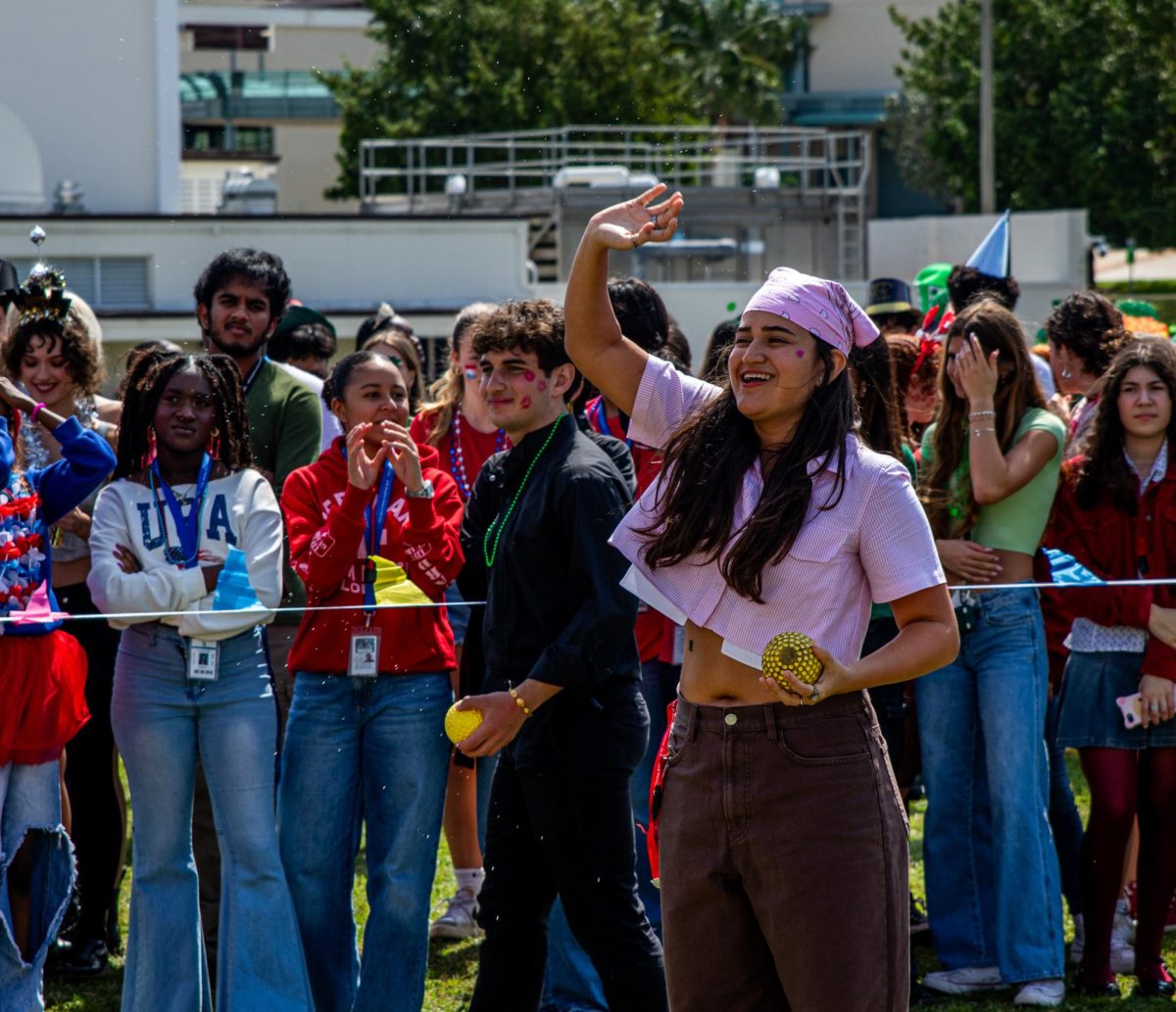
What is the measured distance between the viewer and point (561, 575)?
14.7ft

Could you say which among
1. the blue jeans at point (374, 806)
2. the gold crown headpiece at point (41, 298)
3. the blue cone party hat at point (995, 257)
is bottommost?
the blue jeans at point (374, 806)

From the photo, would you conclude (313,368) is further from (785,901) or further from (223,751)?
(785,901)

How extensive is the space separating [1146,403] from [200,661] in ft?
9.93

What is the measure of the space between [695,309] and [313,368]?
53.8 ft

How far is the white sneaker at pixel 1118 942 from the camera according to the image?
5.75 metres

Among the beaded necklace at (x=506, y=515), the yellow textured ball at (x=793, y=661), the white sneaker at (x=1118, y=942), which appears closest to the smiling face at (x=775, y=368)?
the yellow textured ball at (x=793, y=661)

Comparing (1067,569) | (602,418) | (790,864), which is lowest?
(790,864)

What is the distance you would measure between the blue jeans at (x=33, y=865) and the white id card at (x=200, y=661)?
1.74 feet

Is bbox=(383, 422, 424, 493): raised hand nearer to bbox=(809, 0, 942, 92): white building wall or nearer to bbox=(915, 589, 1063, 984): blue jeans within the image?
bbox=(915, 589, 1063, 984): blue jeans

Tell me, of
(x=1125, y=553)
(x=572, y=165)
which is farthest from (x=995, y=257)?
(x=572, y=165)

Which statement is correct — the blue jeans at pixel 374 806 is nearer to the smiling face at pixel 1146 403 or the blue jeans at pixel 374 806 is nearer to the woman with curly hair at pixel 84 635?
the woman with curly hair at pixel 84 635

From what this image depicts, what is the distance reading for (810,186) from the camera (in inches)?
1182

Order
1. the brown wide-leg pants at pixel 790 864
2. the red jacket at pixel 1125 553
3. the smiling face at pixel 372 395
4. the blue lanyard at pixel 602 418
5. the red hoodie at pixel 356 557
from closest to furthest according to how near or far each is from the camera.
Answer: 1. the brown wide-leg pants at pixel 790 864
2. the red hoodie at pixel 356 557
3. the smiling face at pixel 372 395
4. the red jacket at pixel 1125 553
5. the blue lanyard at pixel 602 418

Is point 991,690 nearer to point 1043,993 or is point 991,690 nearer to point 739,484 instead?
point 1043,993
